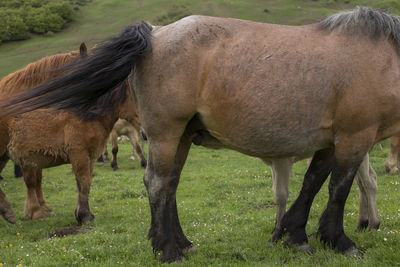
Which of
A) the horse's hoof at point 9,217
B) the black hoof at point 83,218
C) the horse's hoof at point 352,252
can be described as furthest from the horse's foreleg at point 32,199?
the horse's hoof at point 352,252

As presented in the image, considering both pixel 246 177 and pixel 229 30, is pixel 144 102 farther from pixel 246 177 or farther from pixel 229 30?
pixel 246 177

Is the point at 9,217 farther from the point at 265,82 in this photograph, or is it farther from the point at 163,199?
the point at 265,82

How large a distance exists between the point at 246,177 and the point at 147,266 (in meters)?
7.54

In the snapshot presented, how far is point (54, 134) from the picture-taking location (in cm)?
757

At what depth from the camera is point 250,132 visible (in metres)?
4.33

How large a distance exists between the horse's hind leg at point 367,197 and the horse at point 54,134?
446 centimetres

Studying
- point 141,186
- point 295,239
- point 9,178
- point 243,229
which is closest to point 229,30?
point 295,239

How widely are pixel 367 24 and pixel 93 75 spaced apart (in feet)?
9.84

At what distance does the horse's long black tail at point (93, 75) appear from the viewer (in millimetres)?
4453

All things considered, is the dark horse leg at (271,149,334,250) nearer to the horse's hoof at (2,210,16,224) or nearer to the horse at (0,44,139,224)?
the horse at (0,44,139,224)

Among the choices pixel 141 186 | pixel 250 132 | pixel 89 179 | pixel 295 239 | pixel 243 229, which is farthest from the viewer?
pixel 141 186

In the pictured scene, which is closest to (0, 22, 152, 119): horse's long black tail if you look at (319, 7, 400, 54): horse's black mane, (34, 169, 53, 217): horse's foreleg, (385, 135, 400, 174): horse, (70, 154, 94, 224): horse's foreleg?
(319, 7, 400, 54): horse's black mane

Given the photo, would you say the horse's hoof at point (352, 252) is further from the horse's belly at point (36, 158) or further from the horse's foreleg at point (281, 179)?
the horse's belly at point (36, 158)

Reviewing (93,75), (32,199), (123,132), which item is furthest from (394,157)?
(93,75)
